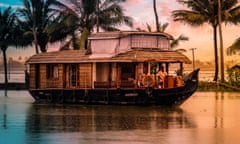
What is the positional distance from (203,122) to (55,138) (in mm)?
7343

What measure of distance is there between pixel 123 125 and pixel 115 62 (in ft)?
A: 40.6

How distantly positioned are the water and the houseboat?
139 centimetres

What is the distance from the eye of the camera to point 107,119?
25.2 metres

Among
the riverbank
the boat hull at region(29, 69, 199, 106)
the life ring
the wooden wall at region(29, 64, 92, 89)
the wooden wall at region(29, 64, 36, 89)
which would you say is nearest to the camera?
the boat hull at region(29, 69, 199, 106)

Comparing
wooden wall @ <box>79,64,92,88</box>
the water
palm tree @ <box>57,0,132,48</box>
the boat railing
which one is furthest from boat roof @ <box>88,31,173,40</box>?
palm tree @ <box>57,0,132,48</box>

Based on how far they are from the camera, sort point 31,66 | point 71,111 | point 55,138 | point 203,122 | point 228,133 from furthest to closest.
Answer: point 31,66, point 71,111, point 203,122, point 228,133, point 55,138

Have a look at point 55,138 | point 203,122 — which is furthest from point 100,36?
point 55,138

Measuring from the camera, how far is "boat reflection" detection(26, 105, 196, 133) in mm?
21561

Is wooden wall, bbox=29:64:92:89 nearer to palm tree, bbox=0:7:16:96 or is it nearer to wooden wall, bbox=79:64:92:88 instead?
wooden wall, bbox=79:64:92:88

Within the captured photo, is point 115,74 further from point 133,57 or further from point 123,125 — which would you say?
point 123,125

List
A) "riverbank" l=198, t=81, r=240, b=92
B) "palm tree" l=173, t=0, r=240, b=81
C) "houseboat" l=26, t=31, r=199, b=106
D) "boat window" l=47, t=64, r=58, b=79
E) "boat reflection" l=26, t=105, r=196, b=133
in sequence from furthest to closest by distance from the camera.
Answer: "palm tree" l=173, t=0, r=240, b=81
"riverbank" l=198, t=81, r=240, b=92
"boat window" l=47, t=64, r=58, b=79
"houseboat" l=26, t=31, r=199, b=106
"boat reflection" l=26, t=105, r=196, b=133

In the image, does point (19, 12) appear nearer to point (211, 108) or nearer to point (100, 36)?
point (100, 36)

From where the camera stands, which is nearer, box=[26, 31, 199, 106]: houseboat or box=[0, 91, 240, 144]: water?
box=[0, 91, 240, 144]: water

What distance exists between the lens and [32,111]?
29844mm
